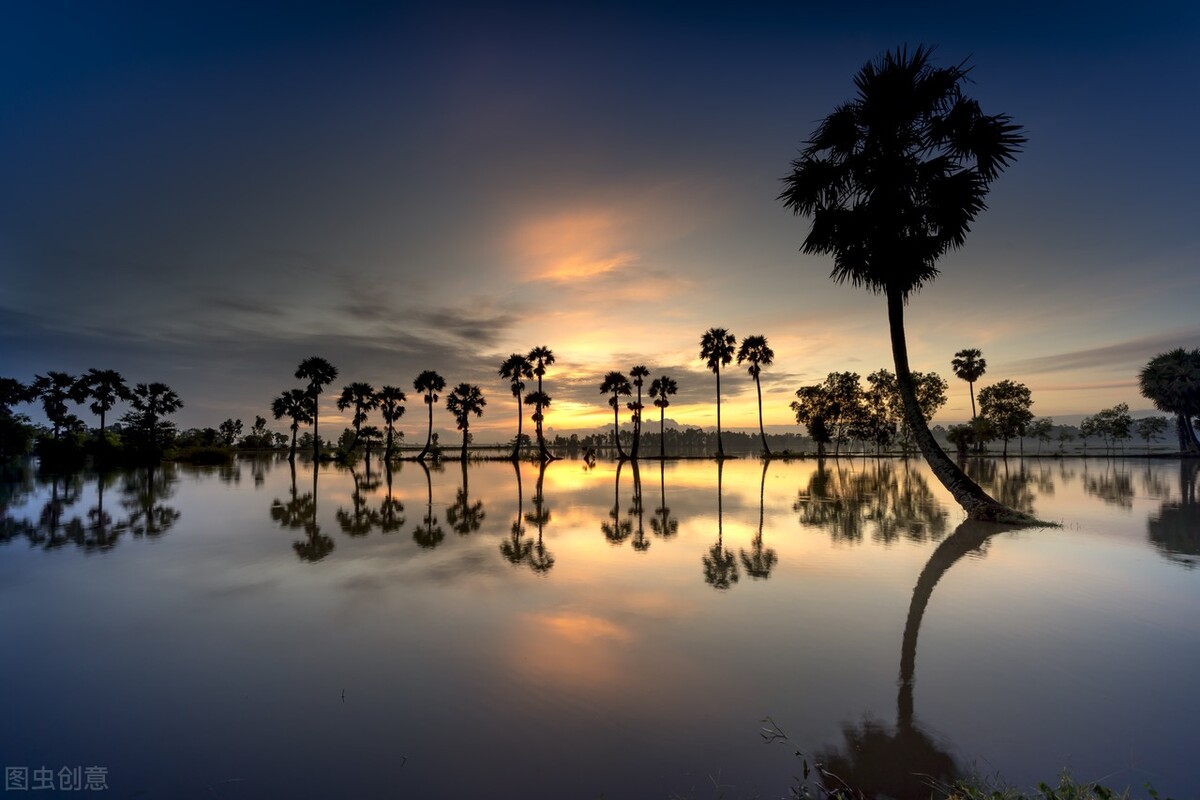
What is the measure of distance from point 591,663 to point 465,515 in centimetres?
1306

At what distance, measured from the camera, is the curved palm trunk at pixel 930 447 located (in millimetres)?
15750

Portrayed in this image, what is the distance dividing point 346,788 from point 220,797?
891mm

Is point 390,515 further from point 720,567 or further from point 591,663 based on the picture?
point 591,663

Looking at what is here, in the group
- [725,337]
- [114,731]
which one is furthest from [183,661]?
[725,337]

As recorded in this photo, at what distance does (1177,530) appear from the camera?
13.9m

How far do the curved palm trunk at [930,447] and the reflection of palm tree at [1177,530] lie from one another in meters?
2.93

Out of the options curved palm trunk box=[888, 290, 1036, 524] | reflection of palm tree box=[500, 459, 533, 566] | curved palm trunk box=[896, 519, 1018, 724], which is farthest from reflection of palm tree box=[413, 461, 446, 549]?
curved palm trunk box=[888, 290, 1036, 524]

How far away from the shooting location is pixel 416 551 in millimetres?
12039

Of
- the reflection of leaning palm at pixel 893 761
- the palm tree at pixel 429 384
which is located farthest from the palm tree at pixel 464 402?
the reflection of leaning palm at pixel 893 761

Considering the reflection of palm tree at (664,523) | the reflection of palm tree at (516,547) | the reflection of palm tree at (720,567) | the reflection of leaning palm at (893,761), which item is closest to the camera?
the reflection of leaning palm at (893,761)

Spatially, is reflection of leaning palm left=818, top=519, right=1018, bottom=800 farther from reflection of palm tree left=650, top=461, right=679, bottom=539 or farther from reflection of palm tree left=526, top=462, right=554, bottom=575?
reflection of palm tree left=650, top=461, right=679, bottom=539

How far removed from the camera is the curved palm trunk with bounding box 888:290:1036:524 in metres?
15.8

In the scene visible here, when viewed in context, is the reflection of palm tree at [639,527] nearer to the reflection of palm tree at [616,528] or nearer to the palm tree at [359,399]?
the reflection of palm tree at [616,528]

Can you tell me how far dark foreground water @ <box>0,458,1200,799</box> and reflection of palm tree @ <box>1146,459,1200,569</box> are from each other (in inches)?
10.0
